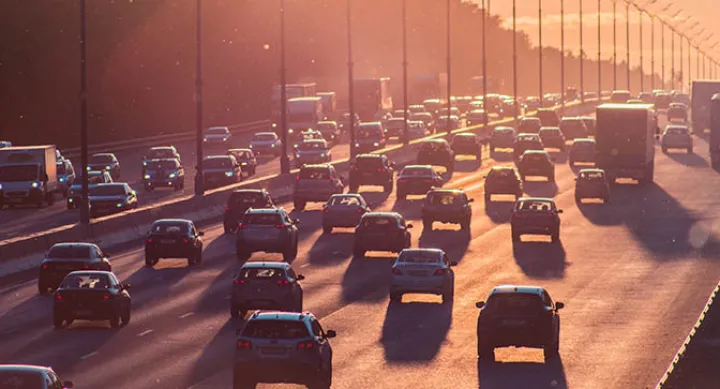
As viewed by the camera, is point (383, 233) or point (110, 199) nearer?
point (383, 233)

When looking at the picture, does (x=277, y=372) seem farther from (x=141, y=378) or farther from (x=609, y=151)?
(x=609, y=151)

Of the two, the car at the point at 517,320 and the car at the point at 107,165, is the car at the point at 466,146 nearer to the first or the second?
the car at the point at 107,165

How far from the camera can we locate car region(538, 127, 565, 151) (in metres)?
111

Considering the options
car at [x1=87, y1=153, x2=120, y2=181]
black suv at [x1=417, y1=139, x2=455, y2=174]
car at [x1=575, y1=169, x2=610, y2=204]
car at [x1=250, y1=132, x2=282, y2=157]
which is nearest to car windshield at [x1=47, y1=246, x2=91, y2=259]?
car at [x1=575, y1=169, x2=610, y2=204]

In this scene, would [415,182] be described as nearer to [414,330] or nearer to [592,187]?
[592,187]

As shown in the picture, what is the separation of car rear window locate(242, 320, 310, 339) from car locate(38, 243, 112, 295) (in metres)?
16.7

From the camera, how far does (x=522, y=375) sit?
101 ft

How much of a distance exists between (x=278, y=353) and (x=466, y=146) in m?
77.7

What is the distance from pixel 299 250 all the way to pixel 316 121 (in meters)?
73.0

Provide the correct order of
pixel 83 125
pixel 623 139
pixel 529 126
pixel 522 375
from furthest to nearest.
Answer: pixel 529 126 < pixel 623 139 < pixel 83 125 < pixel 522 375

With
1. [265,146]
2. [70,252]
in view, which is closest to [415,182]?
[70,252]

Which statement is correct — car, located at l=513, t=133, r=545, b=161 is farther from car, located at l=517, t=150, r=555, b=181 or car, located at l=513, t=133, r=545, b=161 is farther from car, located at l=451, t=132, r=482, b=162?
car, located at l=517, t=150, r=555, b=181

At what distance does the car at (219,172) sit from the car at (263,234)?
28.9m

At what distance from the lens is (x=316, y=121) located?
12812 centimetres
